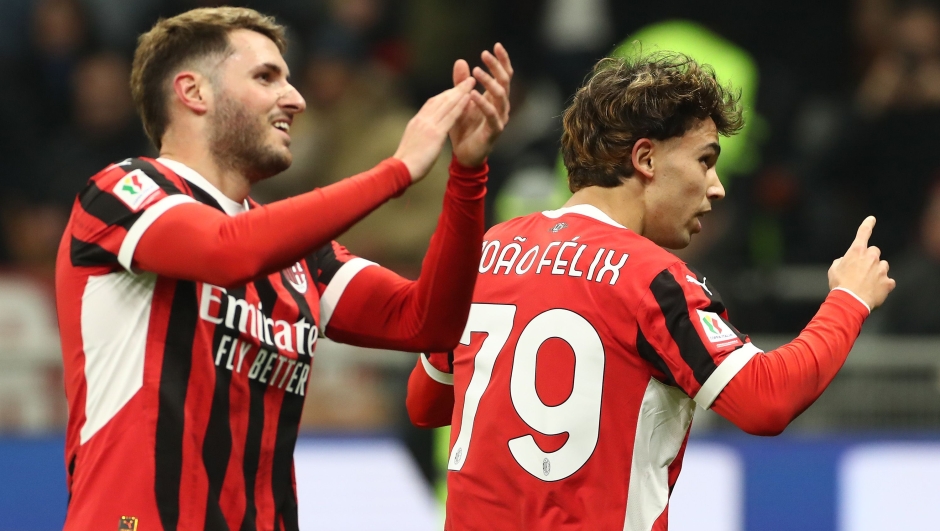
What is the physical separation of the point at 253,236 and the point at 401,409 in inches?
172

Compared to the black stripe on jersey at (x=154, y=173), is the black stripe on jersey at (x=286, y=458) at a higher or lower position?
lower

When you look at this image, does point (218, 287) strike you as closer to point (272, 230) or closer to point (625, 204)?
point (272, 230)

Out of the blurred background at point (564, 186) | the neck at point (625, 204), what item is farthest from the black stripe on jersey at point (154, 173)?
the blurred background at point (564, 186)

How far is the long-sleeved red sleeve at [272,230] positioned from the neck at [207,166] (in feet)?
1.62

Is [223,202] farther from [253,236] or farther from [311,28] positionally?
[311,28]

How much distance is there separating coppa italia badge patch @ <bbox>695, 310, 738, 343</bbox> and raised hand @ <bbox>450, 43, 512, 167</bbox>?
67 cm

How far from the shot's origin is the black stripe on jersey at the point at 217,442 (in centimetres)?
323

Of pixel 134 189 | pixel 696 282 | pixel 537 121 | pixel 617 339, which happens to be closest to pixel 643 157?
pixel 696 282

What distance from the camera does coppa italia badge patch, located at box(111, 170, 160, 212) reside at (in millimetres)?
3145

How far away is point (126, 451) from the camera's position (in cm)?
317

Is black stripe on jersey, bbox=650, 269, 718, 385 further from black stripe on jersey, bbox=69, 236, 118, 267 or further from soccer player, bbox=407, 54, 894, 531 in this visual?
black stripe on jersey, bbox=69, 236, 118, 267

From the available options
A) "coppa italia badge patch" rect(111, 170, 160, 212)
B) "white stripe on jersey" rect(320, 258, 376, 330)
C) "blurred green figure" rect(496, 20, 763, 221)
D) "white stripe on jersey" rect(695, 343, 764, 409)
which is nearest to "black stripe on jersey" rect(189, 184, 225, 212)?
"coppa italia badge patch" rect(111, 170, 160, 212)

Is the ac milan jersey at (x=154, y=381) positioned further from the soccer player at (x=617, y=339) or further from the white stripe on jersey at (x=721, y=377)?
the white stripe on jersey at (x=721, y=377)

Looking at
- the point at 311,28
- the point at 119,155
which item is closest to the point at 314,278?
the point at 119,155
